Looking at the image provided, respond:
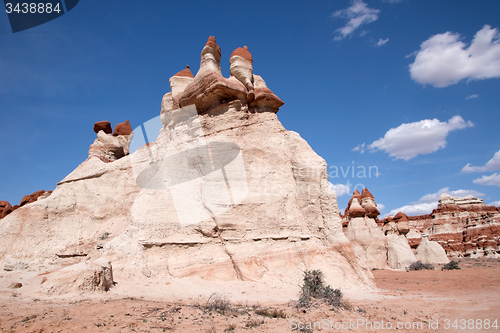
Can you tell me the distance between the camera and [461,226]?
148ft

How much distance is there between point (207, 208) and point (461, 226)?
49441mm

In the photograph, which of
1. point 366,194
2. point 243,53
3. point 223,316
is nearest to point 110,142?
point 243,53

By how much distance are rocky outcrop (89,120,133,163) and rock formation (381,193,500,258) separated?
33928 mm

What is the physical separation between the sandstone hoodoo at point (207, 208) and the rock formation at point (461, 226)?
31.8 meters

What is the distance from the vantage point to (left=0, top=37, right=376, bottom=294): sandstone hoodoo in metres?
9.77

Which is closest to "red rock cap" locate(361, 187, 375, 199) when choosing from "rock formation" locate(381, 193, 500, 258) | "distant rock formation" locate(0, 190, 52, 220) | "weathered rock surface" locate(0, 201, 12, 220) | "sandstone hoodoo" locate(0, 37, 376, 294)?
"rock formation" locate(381, 193, 500, 258)

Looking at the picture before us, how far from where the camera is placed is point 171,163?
12242mm

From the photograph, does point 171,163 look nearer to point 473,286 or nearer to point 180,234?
point 180,234

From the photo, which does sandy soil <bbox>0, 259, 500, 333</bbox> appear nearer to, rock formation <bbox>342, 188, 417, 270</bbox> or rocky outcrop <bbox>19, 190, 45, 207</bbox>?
rocky outcrop <bbox>19, 190, 45, 207</bbox>

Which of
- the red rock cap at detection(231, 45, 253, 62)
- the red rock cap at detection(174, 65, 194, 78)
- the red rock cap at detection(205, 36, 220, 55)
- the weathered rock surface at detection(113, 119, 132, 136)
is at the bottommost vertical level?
the weathered rock surface at detection(113, 119, 132, 136)

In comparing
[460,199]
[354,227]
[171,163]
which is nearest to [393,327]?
[171,163]

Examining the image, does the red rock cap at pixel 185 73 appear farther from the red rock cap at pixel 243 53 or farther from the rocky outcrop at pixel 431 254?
the rocky outcrop at pixel 431 254

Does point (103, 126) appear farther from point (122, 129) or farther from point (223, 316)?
point (223, 316)

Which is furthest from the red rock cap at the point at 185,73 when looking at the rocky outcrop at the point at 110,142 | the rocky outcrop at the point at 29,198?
the rocky outcrop at the point at 29,198
